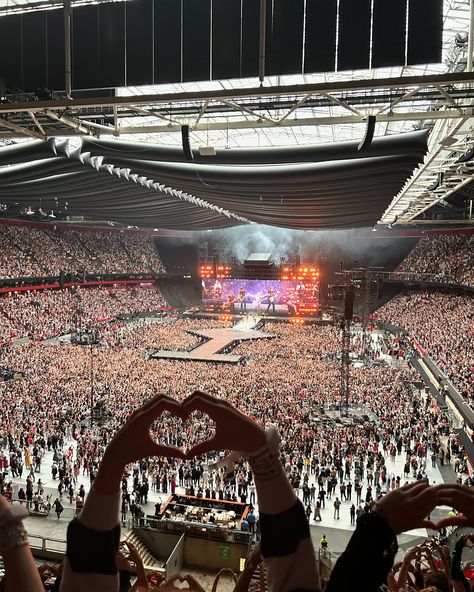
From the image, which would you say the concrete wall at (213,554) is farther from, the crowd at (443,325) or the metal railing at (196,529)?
the crowd at (443,325)

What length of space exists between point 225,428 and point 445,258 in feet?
151

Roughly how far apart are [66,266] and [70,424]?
29.3 meters

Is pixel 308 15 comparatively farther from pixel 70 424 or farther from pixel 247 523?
pixel 70 424

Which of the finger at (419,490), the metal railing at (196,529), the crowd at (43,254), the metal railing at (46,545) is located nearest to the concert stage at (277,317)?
the crowd at (43,254)

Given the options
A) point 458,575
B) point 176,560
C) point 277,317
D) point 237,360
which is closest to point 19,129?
point 176,560

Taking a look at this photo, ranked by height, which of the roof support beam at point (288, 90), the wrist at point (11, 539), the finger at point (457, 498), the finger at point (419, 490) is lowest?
the wrist at point (11, 539)

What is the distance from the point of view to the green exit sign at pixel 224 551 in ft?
35.7

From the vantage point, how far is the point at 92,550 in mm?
1788

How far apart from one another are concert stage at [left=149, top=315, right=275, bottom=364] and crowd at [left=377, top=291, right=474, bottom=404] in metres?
11.6

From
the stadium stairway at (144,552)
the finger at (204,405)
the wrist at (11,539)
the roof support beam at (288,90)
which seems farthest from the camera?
the stadium stairway at (144,552)

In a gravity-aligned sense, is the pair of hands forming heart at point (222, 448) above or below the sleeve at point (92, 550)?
above

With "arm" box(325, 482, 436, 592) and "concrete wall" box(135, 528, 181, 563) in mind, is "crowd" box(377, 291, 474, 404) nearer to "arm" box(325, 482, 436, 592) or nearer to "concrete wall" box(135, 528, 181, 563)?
"concrete wall" box(135, 528, 181, 563)

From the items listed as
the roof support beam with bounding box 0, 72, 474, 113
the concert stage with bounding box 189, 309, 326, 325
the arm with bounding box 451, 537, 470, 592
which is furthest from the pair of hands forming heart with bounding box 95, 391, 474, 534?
the concert stage with bounding box 189, 309, 326, 325

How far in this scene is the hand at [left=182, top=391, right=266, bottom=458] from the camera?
1.66 m
